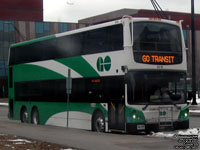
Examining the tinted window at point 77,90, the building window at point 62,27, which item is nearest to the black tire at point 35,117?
the tinted window at point 77,90

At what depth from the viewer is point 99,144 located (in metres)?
14.1

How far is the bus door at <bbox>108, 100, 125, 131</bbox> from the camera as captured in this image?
17.8 m

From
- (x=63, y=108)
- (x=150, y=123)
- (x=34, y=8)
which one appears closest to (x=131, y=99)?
(x=150, y=123)

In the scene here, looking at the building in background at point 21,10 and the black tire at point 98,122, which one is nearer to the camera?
the black tire at point 98,122

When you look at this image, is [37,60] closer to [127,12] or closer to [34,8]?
[34,8]

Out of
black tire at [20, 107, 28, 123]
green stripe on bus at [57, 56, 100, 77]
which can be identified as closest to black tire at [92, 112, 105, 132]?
green stripe on bus at [57, 56, 100, 77]

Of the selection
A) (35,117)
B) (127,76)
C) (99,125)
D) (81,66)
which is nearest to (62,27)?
(35,117)

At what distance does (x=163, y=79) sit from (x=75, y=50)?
4456mm

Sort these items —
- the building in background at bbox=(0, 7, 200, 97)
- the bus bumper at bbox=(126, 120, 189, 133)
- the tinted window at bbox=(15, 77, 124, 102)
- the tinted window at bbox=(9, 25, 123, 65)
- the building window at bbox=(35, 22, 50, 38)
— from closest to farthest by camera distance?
the bus bumper at bbox=(126, 120, 189, 133) → the tinted window at bbox=(15, 77, 124, 102) → the tinted window at bbox=(9, 25, 123, 65) → the building in background at bbox=(0, 7, 200, 97) → the building window at bbox=(35, 22, 50, 38)

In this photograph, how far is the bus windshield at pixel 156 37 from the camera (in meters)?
17.9

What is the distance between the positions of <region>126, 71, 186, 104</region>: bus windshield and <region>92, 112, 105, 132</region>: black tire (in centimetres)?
187

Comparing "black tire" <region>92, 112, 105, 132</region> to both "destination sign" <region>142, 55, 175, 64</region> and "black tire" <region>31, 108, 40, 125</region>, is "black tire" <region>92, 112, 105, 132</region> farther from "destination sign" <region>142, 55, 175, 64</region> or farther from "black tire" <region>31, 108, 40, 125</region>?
"black tire" <region>31, 108, 40, 125</region>

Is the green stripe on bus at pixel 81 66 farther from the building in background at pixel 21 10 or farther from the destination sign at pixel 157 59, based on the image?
the building in background at pixel 21 10

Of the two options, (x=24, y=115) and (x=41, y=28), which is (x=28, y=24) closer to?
(x=41, y=28)
